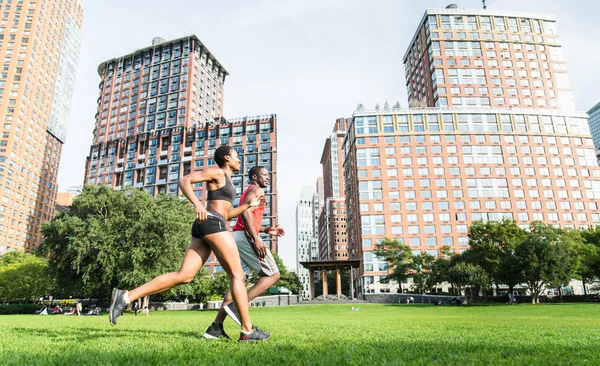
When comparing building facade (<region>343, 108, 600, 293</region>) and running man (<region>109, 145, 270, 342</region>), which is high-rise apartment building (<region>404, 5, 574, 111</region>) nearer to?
building facade (<region>343, 108, 600, 293</region>)

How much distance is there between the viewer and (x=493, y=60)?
286ft

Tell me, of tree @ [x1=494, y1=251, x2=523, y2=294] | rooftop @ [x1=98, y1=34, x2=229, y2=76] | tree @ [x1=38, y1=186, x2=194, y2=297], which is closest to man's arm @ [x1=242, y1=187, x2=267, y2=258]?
tree @ [x1=38, y1=186, x2=194, y2=297]

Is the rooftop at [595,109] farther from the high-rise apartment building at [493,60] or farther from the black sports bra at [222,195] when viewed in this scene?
the black sports bra at [222,195]

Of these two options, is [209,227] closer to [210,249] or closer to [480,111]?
[210,249]

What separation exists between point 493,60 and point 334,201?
2784 inches

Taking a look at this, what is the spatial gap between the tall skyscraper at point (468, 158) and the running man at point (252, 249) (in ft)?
228

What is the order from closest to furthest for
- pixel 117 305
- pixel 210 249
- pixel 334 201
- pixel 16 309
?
pixel 117 305
pixel 210 249
pixel 16 309
pixel 334 201

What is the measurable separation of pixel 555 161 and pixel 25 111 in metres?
130

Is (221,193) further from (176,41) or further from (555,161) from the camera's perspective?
(176,41)

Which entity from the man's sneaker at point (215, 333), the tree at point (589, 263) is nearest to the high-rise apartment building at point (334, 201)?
the tree at point (589, 263)

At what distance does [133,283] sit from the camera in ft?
93.0

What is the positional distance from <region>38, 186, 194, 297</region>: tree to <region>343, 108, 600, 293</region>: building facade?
5038 cm

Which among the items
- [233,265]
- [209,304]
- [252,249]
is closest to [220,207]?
[233,265]

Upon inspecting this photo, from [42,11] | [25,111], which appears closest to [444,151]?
[25,111]
